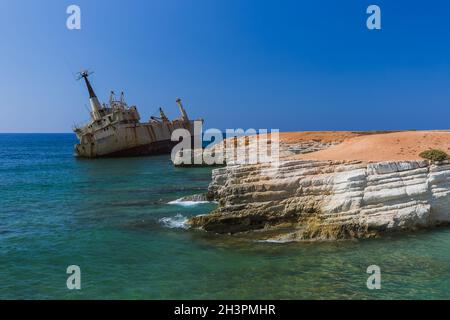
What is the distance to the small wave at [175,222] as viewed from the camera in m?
20.3

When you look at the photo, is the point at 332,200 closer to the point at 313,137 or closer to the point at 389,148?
the point at 389,148

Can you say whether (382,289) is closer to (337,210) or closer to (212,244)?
(337,210)

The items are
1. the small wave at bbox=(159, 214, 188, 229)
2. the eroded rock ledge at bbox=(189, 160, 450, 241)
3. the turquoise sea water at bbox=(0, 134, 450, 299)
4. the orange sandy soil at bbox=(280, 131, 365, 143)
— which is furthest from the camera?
the orange sandy soil at bbox=(280, 131, 365, 143)

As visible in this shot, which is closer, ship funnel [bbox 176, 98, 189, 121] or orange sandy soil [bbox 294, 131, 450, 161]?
orange sandy soil [bbox 294, 131, 450, 161]

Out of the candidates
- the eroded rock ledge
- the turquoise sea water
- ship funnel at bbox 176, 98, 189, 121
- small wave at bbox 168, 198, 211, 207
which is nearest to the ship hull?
ship funnel at bbox 176, 98, 189, 121

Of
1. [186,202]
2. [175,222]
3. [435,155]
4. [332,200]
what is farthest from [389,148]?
[186,202]

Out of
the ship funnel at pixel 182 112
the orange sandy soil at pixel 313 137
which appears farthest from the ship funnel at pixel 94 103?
the orange sandy soil at pixel 313 137

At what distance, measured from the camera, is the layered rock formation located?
17.1 m

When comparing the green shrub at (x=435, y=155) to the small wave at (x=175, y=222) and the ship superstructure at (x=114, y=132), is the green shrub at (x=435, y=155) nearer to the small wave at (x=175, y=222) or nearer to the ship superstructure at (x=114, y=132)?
the small wave at (x=175, y=222)

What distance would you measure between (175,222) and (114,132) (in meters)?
44.7

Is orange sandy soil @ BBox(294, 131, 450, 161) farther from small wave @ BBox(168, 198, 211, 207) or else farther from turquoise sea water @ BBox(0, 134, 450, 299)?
small wave @ BBox(168, 198, 211, 207)

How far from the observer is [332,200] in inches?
695

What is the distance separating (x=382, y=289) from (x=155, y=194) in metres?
21.0

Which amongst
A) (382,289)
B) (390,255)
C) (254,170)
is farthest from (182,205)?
(382,289)
